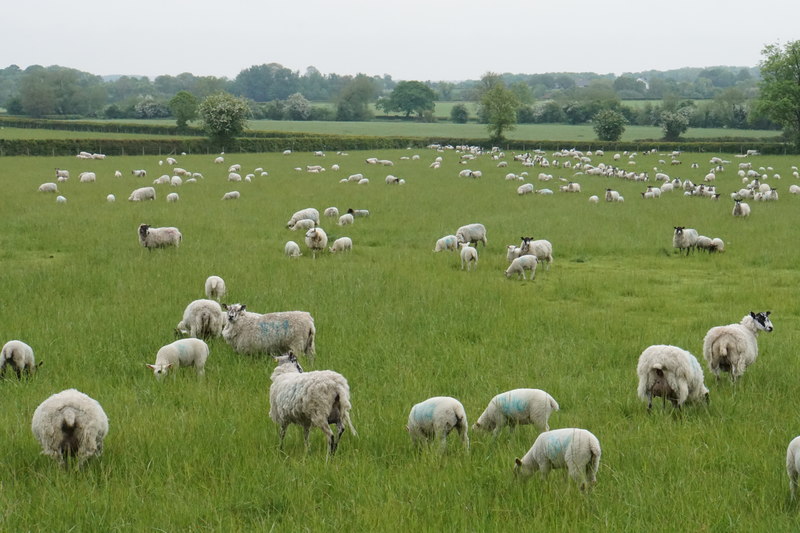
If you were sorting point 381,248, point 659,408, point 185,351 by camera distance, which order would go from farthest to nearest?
point 381,248 < point 185,351 < point 659,408

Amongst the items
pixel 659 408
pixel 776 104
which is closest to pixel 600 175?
pixel 776 104

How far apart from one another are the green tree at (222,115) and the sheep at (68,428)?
72495 millimetres

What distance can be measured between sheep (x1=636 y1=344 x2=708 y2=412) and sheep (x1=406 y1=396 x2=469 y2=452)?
265 centimetres

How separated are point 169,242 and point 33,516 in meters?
15.6

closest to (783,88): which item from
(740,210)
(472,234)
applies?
(740,210)

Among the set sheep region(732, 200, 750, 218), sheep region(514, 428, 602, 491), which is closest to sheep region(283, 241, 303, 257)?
sheep region(514, 428, 602, 491)

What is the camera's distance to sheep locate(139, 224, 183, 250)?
20656mm

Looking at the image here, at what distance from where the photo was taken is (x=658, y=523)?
19.5 ft

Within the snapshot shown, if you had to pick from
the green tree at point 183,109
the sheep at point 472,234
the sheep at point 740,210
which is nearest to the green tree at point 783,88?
the sheep at point 740,210

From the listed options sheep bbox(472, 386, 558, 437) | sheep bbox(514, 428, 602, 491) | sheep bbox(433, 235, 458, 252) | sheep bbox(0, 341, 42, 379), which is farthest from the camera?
sheep bbox(433, 235, 458, 252)

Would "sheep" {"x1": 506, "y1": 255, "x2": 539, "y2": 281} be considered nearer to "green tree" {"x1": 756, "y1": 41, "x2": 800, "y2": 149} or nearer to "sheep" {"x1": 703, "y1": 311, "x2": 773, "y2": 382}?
"sheep" {"x1": 703, "y1": 311, "x2": 773, "y2": 382}

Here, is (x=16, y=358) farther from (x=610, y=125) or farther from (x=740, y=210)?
(x=610, y=125)

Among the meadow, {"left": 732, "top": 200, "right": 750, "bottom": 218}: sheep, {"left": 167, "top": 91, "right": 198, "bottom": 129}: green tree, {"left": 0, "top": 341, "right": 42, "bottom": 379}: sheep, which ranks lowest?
the meadow

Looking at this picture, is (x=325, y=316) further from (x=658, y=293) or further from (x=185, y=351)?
(x=658, y=293)
